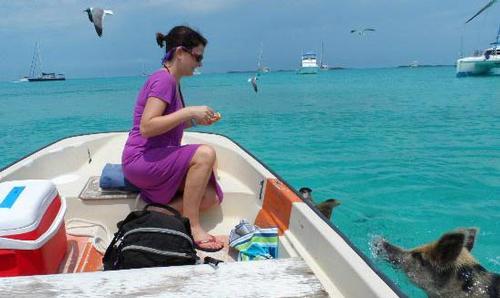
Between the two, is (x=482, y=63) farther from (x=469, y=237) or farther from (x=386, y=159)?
(x=469, y=237)

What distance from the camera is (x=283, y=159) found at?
11.2 meters

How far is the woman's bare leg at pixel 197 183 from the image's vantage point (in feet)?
10.7

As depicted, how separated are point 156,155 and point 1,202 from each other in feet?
3.73

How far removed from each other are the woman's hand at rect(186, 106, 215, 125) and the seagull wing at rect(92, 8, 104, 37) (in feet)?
20.9

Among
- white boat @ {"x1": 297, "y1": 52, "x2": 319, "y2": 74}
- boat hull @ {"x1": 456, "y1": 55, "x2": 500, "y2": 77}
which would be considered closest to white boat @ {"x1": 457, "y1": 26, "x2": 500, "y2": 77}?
boat hull @ {"x1": 456, "y1": 55, "x2": 500, "y2": 77}

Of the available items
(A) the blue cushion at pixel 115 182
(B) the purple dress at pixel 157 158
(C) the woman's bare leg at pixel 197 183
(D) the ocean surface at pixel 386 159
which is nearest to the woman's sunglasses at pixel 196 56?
(B) the purple dress at pixel 157 158

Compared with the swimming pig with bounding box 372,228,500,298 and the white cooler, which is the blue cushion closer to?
the white cooler

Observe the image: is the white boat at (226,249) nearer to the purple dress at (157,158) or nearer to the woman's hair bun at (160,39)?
the purple dress at (157,158)

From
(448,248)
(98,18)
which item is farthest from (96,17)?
(448,248)

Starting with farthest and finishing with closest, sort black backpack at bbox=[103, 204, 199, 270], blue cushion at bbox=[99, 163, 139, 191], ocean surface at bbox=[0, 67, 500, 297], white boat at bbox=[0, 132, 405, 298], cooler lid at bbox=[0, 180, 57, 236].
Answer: ocean surface at bbox=[0, 67, 500, 297], blue cushion at bbox=[99, 163, 139, 191], black backpack at bbox=[103, 204, 199, 270], cooler lid at bbox=[0, 180, 57, 236], white boat at bbox=[0, 132, 405, 298]

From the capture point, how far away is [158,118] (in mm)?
2986

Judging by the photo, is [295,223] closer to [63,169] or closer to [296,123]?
[63,169]

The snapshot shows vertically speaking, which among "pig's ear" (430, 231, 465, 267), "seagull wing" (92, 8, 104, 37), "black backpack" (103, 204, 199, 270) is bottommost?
"pig's ear" (430, 231, 465, 267)

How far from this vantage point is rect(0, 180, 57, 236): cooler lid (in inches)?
88.4
